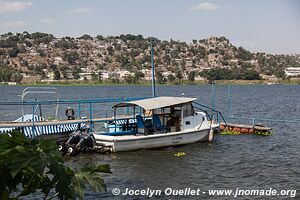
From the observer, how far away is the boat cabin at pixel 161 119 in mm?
22984

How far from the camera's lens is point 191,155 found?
22.2 m

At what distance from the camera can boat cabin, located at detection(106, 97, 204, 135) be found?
23.0m

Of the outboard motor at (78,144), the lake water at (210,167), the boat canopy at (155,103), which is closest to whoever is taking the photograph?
the lake water at (210,167)

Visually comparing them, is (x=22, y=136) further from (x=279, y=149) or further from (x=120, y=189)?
(x=279, y=149)

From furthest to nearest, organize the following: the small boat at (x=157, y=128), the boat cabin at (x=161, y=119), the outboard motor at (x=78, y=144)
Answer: the boat cabin at (x=161, y=119) → the small boat at (x=157, y=128) → the outboard motor at (x=78, y=144)

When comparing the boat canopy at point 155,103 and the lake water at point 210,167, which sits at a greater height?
the boat canopy at point 155,103

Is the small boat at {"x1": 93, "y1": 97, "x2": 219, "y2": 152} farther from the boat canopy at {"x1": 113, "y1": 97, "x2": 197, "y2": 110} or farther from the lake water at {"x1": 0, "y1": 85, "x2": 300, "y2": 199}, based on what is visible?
the lake water at {"x1": 0, "y1": 85, "x2": 300, "y2": 199}

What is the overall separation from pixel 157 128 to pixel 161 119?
0.73 metres

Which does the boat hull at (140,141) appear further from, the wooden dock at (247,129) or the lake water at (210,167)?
the wooden dock at (247,129)

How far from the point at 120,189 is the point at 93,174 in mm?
11524

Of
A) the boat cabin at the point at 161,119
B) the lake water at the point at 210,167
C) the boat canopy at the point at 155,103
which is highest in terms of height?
the boat canopy at the point at 155,103

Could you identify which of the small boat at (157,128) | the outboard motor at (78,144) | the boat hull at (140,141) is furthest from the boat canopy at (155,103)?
the outboard motor at (78,144)

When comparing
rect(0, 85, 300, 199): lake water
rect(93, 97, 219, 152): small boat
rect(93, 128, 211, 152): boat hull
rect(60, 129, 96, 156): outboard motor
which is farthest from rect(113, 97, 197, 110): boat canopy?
rect(60, 129, 96, 156): outboard motor

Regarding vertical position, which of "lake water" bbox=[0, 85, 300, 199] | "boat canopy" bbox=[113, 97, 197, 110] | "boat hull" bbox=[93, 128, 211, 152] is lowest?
"lake water" bbox=[0, 85, 300, 199]
